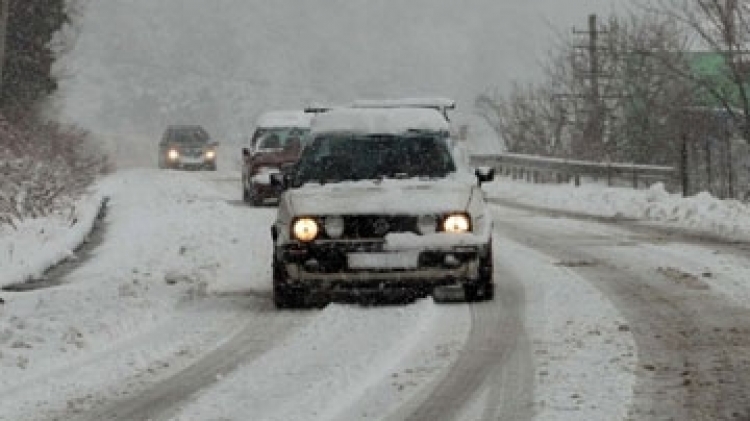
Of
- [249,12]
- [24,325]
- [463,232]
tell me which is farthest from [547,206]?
[249,12]

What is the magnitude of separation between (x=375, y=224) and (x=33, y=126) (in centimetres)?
2173

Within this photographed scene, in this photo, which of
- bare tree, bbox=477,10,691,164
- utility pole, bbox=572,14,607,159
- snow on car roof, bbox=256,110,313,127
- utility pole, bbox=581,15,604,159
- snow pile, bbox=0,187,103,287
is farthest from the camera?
utility pole, bbox=581,15,604,159

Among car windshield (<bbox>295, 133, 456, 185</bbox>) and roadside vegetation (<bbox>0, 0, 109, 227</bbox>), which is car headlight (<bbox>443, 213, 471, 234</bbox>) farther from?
roadside vegetation (<bbox>0, 0, 109, 227</bbox>)

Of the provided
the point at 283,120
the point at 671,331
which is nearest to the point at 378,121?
the point at 671,331

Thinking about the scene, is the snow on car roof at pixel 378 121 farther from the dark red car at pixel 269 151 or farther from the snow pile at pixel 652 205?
the dark red car at pixel 269 151

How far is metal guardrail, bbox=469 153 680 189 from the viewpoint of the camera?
82.0 ft

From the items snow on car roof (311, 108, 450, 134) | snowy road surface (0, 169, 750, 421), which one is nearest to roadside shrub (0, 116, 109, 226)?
→ snowy road surface (0, 169, 750, 421)

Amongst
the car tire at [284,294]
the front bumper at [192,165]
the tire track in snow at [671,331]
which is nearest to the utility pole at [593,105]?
the front bumper at [192,165]

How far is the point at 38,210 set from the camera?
56.1ft

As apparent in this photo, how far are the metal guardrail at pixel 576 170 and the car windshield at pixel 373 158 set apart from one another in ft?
49.0

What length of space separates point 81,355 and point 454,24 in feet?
347

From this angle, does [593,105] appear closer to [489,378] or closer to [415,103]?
[415,103]

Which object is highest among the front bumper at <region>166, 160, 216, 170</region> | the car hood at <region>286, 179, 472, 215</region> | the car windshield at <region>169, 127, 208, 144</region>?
the car windshield at <region>169, 127, 208, 144</region>

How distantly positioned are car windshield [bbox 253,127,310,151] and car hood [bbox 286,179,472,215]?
1369cm
